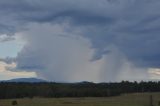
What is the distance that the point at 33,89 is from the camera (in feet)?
617

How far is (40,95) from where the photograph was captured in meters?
178

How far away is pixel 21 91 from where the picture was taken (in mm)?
178750

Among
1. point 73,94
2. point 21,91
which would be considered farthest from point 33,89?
point 73,94

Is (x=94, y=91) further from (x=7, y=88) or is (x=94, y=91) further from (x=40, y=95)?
(x=7, y=88)

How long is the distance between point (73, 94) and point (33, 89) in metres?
22.4

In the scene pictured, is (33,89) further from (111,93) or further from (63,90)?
(111,93)

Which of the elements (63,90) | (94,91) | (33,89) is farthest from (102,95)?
(33,89)

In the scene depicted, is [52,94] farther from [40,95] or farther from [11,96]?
[11,96]

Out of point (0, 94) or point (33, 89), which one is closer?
point (0, 94)

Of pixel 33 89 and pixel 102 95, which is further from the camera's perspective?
pixel 33 89

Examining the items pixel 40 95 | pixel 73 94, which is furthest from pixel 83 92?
pixel 40 95

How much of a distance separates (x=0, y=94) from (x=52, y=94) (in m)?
22.8

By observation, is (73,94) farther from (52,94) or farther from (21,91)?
(21,91)

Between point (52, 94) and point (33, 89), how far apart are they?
12097 millimetres
